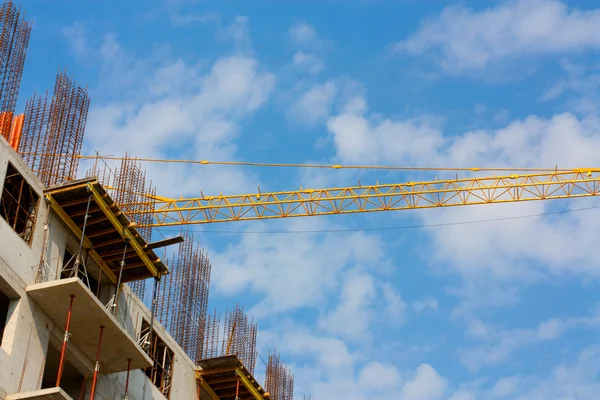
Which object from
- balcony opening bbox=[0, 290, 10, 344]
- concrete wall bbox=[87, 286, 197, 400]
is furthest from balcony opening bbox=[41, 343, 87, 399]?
balcony opening bbox=[0, 290, 10, 344]

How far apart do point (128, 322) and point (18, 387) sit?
7.23 m

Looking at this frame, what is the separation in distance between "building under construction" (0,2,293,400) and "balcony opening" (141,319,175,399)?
4 cm

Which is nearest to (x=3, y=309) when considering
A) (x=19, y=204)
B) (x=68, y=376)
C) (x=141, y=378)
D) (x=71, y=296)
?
(x=71, y=296)

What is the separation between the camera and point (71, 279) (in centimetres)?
2723

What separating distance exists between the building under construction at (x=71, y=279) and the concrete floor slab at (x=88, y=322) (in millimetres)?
32

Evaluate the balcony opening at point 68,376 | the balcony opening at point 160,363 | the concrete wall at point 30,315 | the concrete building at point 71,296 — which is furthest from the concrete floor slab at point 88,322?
the balcony opening at point 160,363

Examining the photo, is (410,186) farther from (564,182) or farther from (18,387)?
(18,387)

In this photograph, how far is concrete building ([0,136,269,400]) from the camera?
2731 cm

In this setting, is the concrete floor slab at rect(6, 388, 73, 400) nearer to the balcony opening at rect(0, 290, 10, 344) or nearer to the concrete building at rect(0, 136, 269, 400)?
the concrete building at rect(0, 136, 269, 400)

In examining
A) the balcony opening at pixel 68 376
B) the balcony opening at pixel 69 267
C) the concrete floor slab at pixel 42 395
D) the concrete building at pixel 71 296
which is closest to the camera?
the concrete floor slab at pixel 42 395

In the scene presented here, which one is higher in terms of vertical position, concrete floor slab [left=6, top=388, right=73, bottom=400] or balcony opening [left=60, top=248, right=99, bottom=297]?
balcony opening [left=60, top=248, right=99, bottom=297]

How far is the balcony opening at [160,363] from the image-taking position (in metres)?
34.9

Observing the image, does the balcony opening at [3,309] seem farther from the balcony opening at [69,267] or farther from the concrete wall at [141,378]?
the concrete wall at [141,378]

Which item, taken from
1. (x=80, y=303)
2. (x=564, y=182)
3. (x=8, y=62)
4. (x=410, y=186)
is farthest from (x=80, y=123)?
(x=564, y=182)
